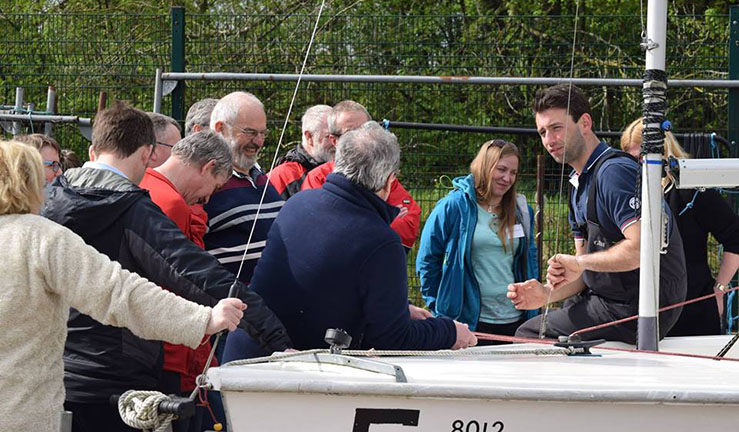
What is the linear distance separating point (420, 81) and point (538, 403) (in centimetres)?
451

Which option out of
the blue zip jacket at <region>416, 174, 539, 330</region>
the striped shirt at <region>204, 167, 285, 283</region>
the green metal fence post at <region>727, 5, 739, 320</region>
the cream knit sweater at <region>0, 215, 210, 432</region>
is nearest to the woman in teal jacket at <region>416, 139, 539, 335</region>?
the blue zip jacket at <region>416, 174, 539, 330</region>

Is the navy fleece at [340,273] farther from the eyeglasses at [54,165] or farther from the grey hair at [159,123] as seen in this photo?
the eyeglasses at [54,165]

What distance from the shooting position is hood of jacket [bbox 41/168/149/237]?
403 cm

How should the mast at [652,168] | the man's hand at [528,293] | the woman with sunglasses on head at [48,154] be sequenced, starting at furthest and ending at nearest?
the woman with sunglasses on head at [48,154], the man's hand at [528,293], the mast at [652,168]

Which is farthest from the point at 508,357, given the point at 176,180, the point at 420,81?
the point at 420,81

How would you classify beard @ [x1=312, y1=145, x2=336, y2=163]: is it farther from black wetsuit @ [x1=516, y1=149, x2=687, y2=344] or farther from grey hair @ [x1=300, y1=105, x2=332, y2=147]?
black wetsuit @ [x1=516, y1=149, x2=687, y2=344]

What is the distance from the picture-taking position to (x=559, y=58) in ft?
27.8

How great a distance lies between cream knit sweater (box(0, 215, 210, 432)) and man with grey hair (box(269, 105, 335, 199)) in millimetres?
2712

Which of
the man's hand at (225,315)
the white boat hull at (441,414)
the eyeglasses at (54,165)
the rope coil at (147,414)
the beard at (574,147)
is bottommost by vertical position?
the rope coil at (147,414)

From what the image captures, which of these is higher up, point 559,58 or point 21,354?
point 559,58

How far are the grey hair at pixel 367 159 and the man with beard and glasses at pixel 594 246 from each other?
1043 millimetres

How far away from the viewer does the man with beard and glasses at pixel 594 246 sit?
195 inches

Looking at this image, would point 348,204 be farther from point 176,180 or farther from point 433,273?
point 433,273

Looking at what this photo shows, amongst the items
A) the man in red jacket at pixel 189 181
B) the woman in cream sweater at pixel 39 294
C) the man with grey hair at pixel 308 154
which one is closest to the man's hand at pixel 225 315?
the woman in cream sweater at pixel 39 294
